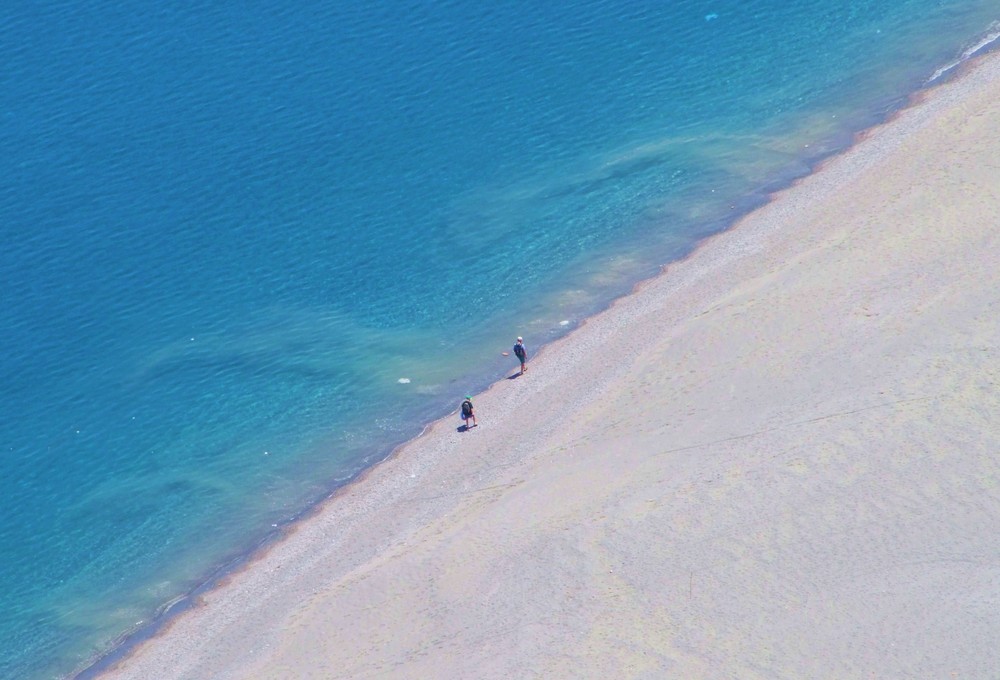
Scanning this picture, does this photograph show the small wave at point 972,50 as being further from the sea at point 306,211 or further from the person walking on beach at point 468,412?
the person walking on beach at point 468,412

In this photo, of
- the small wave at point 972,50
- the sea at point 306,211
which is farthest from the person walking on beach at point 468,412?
the small wave at point 972,50

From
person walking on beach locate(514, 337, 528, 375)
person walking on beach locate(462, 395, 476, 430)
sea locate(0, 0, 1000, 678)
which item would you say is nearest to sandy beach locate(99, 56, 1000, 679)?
person walking on beach locate(462, 395, 476, 430)

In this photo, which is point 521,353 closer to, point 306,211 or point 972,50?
point 306,211

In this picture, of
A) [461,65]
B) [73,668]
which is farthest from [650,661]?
[461,65]

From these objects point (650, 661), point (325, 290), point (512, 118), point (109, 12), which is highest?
point (109, 12)

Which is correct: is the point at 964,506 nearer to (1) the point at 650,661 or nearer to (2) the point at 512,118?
(1) the point at 650,661

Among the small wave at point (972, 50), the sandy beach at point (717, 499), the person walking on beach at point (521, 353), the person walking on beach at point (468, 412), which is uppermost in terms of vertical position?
the small wave at point (972, 50)
